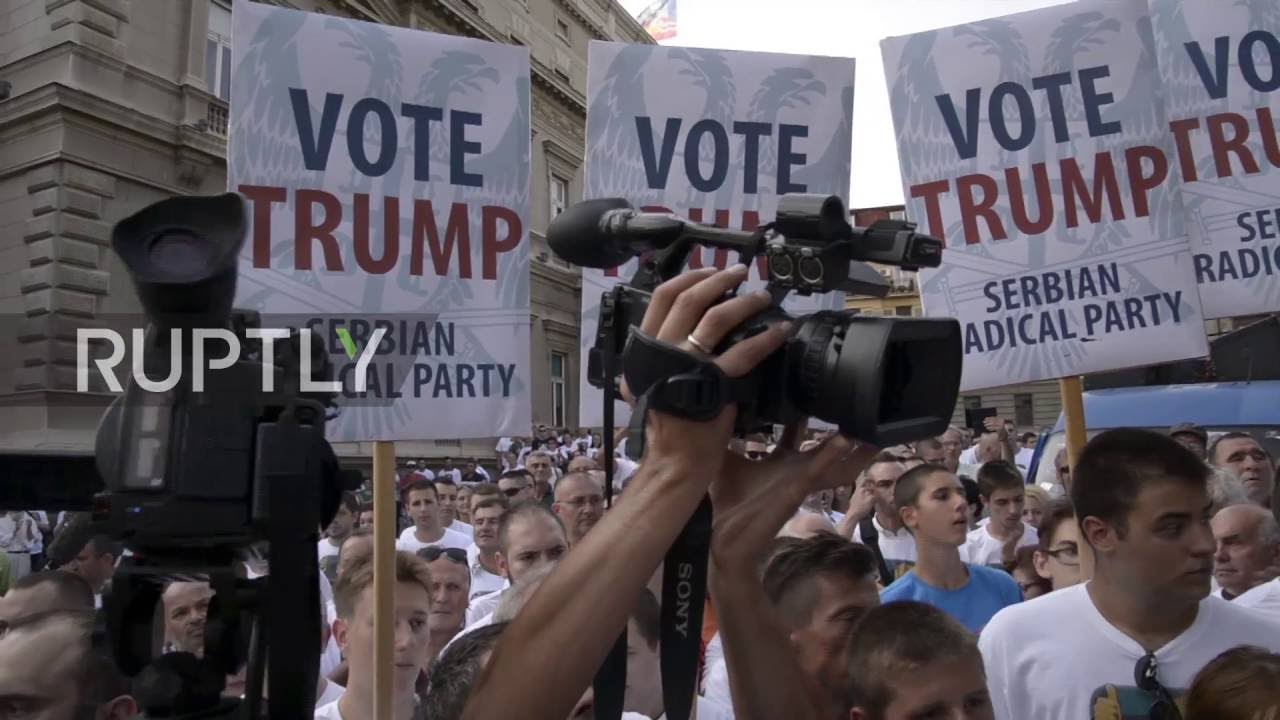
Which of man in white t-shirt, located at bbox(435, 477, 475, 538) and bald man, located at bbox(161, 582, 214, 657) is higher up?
bald man, located at bbox(161, 582, 214, 657)

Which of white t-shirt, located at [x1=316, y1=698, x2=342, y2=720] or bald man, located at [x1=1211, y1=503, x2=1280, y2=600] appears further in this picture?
bald man, located at [x1=1211, y1=503, x2=1280, y2=600]

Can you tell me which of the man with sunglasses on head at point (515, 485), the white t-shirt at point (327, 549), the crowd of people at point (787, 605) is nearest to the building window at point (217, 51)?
the man with sunglasses on head at point (515, 485)

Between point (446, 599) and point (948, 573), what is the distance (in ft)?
6.24

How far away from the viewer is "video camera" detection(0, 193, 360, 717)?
3.11 ft

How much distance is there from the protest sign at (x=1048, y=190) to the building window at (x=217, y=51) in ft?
46.7


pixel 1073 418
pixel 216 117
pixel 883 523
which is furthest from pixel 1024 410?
pixel 1073 418

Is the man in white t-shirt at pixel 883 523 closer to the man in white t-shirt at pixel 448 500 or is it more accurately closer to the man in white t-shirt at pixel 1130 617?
the man in white t-shirt at pixel 1130 617

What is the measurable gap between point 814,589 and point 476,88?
199 centimetres

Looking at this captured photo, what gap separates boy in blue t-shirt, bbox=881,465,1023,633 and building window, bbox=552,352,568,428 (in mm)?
21973

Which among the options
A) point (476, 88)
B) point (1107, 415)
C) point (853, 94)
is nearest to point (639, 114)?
point (476, 88)

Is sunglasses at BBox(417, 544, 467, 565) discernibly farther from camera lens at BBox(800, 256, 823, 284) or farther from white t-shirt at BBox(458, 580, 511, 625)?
camera lens at BBox(800, 256, 823, 284)

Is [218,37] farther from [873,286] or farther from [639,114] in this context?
[873,286]

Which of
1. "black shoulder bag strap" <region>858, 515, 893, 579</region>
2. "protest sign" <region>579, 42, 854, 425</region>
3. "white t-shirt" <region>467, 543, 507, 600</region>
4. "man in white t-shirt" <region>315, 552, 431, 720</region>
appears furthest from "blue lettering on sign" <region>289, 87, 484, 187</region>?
"black shoulder bag strap" <region>858, 515, 893, 579</region>

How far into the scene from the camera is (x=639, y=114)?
11.7ft
